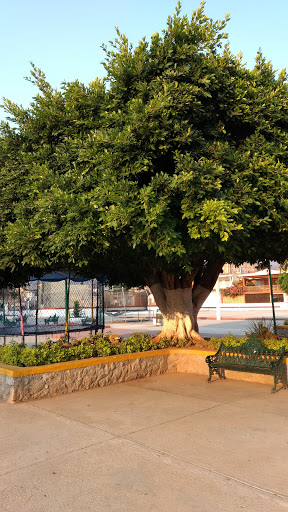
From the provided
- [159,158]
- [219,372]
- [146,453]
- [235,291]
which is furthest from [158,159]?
[235,291]

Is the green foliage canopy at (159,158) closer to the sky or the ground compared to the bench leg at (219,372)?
closer to the sky

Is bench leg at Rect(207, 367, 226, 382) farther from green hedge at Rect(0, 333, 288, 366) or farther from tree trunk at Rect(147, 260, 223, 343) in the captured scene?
tree trunk at Rect(147, 260, 223, 343)

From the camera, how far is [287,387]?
8.05m

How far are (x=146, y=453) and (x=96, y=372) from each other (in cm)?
386

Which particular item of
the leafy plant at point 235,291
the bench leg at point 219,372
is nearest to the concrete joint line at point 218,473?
the bench leg at point 219,372

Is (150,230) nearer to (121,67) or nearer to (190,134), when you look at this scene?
(190,134)

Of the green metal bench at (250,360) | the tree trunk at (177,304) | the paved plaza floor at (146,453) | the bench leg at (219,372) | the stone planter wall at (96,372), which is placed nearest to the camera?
the paved plaza floor at (146,453)

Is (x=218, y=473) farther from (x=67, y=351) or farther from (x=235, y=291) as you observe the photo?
(x=235, y=291)

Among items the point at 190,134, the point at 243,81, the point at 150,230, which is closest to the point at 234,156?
the point at 190,134

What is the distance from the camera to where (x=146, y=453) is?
4.65m

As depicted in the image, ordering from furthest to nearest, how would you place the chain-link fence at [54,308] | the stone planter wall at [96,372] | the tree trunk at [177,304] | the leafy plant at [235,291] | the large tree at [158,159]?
the leafy plant at [235,291], the chain-link fence at [54,308], the tree trunk at [177,304], the stone planter wall at [96,372], the large tree at [158,159]

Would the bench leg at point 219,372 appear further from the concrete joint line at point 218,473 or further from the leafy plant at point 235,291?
the leafy plant at point 235,291

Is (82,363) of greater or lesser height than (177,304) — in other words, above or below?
below

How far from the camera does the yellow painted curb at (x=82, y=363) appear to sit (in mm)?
7355
